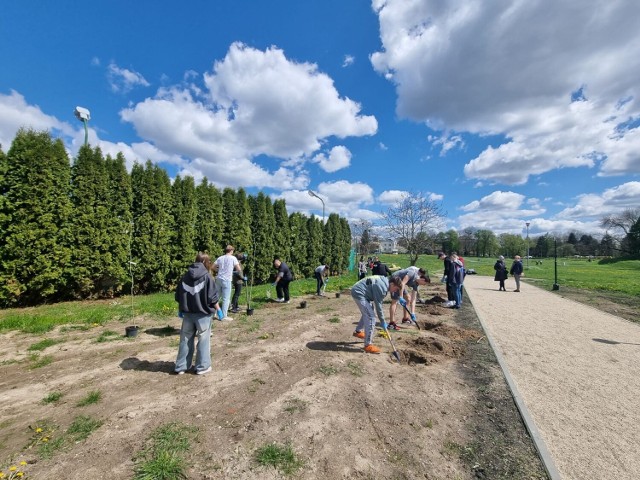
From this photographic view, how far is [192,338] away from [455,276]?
29.0ft

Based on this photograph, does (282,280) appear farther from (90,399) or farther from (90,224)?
(90,399)

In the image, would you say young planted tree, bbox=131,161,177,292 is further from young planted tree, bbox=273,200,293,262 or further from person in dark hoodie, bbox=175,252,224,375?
person in dark hoodie, bbox=175,252,224,375

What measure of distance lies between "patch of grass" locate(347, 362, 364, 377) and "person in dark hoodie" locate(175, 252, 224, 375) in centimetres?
226

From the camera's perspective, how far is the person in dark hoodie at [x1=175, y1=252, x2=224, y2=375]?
14.7 feet

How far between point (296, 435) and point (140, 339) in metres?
4.62

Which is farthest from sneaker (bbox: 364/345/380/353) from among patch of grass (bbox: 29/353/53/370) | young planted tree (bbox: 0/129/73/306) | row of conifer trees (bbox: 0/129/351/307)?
young planted tree (bbox: 0/129/73/306)

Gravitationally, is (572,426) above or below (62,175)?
below


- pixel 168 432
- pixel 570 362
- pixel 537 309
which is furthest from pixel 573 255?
pixel 168 432

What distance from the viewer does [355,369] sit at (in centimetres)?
488

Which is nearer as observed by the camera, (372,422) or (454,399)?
(372,422)

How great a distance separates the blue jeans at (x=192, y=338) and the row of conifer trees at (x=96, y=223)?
4140 millimetres

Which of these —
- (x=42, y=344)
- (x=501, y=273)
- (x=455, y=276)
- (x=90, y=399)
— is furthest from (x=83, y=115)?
(x=501, y=273)

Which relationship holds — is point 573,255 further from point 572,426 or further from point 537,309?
point 572,426

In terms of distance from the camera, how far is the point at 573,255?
295ft
